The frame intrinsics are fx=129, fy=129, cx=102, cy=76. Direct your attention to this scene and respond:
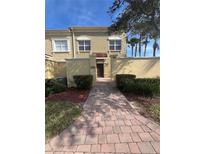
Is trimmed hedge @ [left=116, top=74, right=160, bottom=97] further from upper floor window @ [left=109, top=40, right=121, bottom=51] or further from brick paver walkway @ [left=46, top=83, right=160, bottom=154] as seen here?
upper floor window @ [left=109, top=40, right=121, bottom=51]

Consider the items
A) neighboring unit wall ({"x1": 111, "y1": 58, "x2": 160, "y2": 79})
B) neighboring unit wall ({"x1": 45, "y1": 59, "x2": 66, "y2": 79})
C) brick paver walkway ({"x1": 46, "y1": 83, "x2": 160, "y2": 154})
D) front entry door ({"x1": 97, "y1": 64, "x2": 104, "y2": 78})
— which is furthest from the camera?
front entry door ({"x1": 97, "y1": 64, "x2": 104, "y2": 78})

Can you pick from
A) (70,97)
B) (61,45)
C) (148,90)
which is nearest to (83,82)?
(70,97)

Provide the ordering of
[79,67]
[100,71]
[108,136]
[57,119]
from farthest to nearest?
1. [100,71]
2. [79,67]
3. [57,119]
4. [108,136]

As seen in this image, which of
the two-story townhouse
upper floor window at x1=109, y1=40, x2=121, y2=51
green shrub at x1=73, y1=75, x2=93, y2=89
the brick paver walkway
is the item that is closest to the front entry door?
the two-story townhouse

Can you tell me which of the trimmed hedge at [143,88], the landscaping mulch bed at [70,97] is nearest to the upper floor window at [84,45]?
the trimmed hedge at [143,88]

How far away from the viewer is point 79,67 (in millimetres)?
10484

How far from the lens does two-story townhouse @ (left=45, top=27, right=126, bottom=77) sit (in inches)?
595

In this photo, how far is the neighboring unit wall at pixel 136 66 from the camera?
10.2 metres

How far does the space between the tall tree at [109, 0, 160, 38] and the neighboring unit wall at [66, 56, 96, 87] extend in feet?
11.4

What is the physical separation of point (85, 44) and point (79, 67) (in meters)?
5.88

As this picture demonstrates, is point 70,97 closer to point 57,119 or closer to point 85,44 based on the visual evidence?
point 57,119

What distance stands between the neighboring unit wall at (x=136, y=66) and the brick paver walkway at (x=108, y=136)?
6406mm

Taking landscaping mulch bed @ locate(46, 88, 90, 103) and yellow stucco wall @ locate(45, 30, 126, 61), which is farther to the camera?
yellow stucco wall @ locate(45, 30, 126, 61)

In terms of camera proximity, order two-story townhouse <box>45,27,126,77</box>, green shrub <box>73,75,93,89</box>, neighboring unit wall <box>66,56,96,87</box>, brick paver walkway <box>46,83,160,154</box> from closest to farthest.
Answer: brick paver walkway <box>46,83,160,154</box>
green shrub <box>73,75,93,89</box>
neighboring unit wall <box>66,56,96,87</box>
two-story townhouse <box>45,27,126,77</box>
